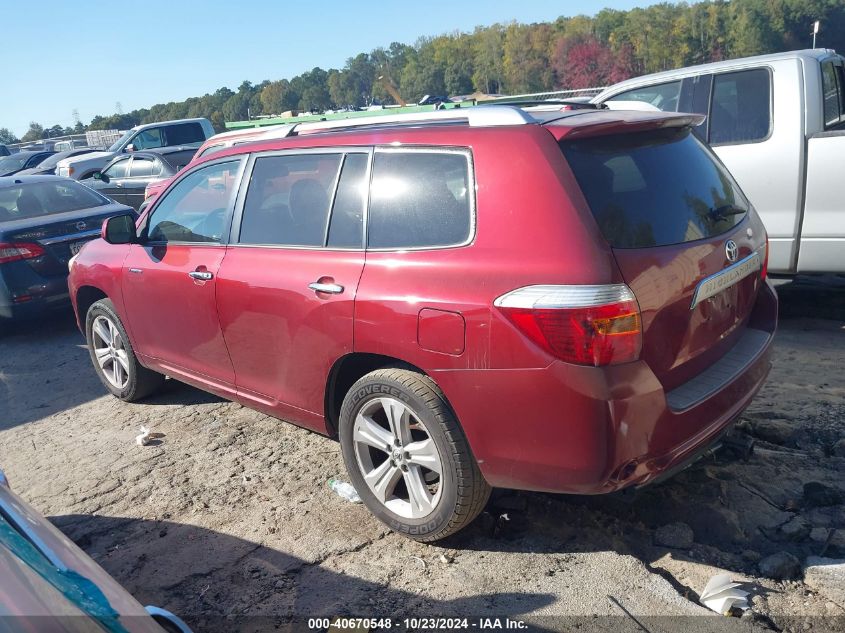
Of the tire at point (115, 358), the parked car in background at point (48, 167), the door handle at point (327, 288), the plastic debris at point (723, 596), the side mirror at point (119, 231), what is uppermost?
the side mirror at point (119, 231)

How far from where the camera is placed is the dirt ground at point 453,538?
288 cm

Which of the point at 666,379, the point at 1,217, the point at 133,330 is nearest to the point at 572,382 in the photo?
the point at 666,379

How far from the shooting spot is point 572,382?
2.69m

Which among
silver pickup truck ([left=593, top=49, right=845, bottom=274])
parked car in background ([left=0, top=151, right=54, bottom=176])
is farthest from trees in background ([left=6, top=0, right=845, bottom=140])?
silver pickup truck ([left=593, top=49, right=845, bottom=274])

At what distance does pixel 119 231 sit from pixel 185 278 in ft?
2.81

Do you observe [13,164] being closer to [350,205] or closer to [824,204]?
[350,205]

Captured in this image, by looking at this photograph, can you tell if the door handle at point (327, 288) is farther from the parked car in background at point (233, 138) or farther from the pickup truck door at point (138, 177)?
the pickup truck door at point (138, 177)

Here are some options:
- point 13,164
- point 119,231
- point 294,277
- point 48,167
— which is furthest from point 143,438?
point 13,164

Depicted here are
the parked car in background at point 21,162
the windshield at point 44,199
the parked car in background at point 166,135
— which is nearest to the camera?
the windshield at point 44,199

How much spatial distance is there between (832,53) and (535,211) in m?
5.12

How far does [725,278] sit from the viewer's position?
126 inches

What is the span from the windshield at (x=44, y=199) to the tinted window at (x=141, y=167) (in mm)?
5598

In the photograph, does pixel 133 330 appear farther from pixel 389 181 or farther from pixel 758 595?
pixel 758 595

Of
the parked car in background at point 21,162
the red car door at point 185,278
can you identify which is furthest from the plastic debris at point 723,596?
the parked car in background at point 21,162
